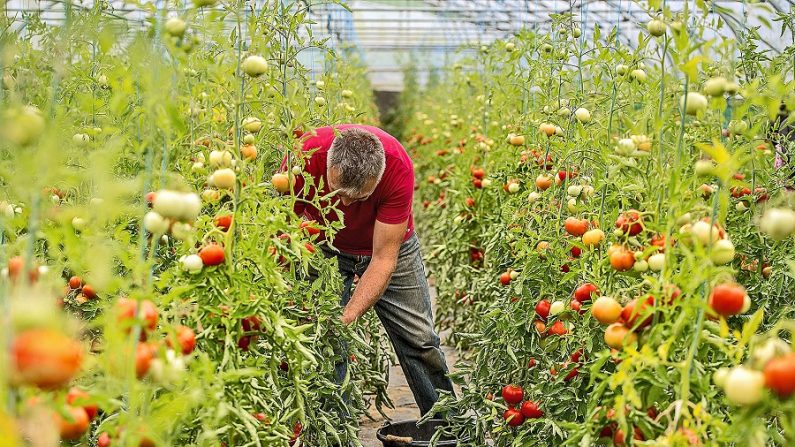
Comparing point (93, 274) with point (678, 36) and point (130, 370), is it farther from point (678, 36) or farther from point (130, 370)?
point (678, 36)

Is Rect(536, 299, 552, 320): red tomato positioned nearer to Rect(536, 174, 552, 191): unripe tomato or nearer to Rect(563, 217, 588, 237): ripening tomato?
Rect(563, 217, 588, 237): ripening tomato

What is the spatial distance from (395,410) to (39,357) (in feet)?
10.9

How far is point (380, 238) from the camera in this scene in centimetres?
333

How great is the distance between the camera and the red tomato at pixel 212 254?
2.00 m

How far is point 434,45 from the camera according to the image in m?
18.4

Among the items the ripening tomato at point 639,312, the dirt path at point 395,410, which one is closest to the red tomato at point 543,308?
the ripening tomato at point 639,312

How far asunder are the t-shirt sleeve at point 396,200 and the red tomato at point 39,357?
2279 mm

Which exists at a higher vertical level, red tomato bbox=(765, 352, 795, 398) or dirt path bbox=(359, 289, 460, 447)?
red tomato bbox=(765, 352, 795, 398)

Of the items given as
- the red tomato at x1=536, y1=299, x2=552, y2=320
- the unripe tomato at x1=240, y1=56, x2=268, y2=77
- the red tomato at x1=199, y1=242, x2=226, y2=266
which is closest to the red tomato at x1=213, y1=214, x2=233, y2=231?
the red tomato at x1=199, y1=242, x2=226, y2=266

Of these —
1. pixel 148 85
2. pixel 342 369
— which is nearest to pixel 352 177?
pixel 342 369

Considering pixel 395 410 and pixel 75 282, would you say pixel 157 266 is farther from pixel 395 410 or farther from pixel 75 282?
pixel 395 410

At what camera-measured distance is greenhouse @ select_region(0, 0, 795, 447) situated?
4.86ft

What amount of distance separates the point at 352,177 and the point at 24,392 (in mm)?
1929

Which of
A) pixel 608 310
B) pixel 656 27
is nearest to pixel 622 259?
pixel 608 310
